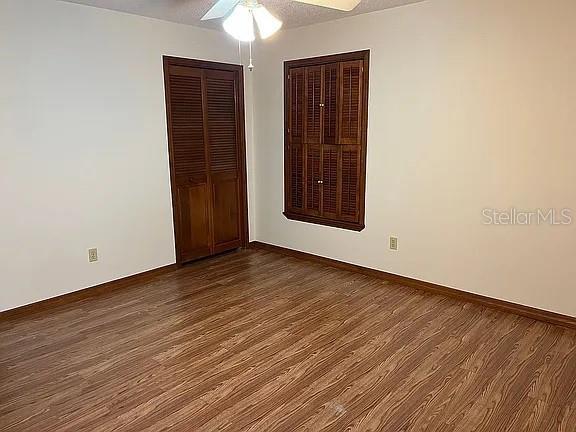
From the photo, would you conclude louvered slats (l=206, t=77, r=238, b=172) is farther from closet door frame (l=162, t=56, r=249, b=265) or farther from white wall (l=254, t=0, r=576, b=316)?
white wall (l=254, t=0, r=576, b=316)

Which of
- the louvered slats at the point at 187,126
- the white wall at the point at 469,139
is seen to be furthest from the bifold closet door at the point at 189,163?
the white wall at the point at 469,139

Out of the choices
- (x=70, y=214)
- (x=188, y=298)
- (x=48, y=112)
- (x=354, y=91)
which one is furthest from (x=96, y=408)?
(x=354, y=91)

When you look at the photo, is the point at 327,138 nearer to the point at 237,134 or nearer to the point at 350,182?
the point at 350,182

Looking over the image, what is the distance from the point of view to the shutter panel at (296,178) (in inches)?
180

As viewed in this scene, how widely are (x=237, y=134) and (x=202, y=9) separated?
4.81ft

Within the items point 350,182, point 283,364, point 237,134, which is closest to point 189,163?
point 237,134

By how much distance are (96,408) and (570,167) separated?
Answer: 320cm

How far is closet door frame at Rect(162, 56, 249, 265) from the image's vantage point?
4.13 metres

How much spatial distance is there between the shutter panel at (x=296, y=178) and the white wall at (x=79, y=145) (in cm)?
127

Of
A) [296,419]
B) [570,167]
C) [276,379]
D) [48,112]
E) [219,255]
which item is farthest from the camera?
[219,255]

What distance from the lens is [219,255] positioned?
15.9ft

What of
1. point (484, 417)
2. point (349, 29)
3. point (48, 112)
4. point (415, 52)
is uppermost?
point (349, 29)

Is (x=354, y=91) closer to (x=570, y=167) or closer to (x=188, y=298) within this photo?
(x=570, y=167)

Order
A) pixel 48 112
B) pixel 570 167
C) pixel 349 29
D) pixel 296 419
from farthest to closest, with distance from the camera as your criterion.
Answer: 1. pixel 349 29
2. pixel 48 112
3. pixel 570 167
4. pixel 296 419
